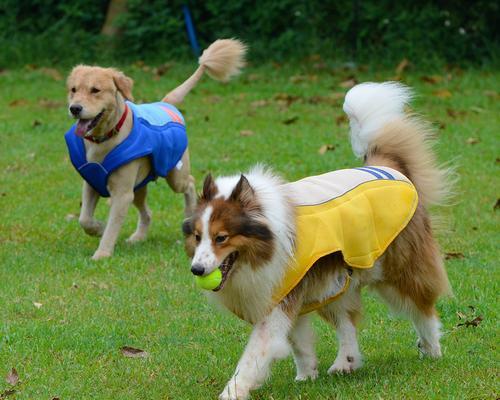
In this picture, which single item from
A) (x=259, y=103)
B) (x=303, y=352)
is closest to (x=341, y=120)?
(x=259, y=103)

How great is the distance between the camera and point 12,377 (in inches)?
209

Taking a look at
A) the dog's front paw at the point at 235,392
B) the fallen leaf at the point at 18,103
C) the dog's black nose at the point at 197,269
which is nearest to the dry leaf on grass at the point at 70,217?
the dog's front paw at the point at 235,392

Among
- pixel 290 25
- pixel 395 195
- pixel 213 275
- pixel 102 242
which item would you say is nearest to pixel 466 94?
pixel 290 25

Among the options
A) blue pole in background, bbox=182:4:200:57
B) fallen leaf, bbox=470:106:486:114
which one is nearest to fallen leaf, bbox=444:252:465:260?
fallen leaf, bbox=470:106:486:114

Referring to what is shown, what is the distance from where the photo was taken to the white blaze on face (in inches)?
182

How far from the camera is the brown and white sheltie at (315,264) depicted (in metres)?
4.79

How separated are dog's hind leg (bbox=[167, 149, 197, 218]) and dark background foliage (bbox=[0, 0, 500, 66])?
8704 millimetres

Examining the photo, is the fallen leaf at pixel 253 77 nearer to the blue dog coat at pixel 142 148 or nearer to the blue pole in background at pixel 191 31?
the blue pole in background at pixel 191 31

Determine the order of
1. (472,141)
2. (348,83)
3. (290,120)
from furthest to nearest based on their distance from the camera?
(348,83)
(290,120)
(472,141)

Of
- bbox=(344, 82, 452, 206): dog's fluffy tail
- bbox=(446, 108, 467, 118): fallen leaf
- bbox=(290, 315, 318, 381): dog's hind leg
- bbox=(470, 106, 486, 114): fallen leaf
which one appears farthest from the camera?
bbox=(470, 106, 486, 114): fallen leaf

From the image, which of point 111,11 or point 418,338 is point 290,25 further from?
point 418,338

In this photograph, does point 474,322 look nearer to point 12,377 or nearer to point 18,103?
point 12,377

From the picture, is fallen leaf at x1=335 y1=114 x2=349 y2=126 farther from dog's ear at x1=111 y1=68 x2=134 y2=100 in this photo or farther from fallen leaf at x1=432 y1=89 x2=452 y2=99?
dog's ear at x1=111 y1=68 x2=134 y2=100

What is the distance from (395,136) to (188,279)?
2.36 metres
